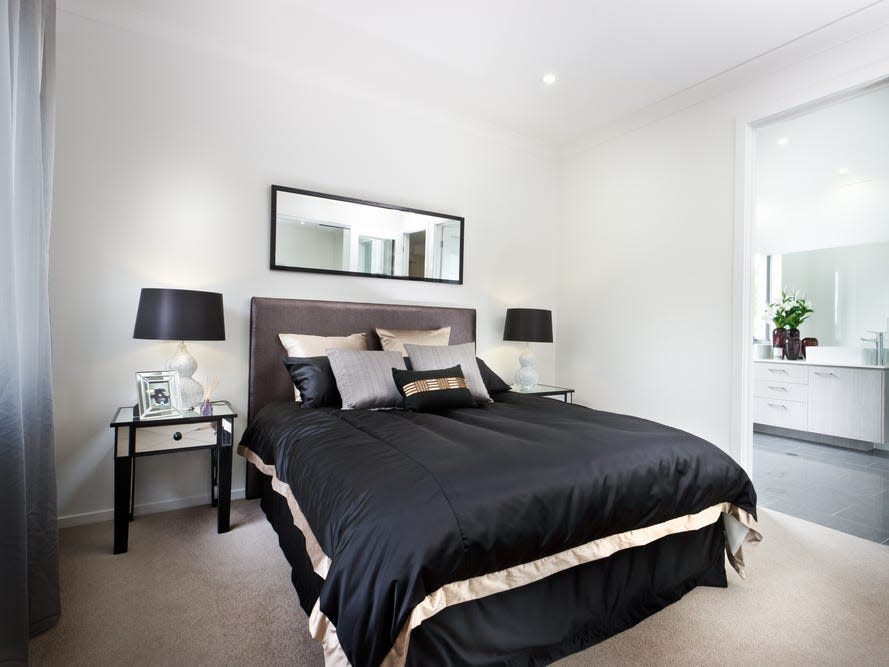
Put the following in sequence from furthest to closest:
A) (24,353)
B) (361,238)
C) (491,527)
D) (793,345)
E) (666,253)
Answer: (793,345) → (666,253) → (361,238) → (24,353) → (491,527)

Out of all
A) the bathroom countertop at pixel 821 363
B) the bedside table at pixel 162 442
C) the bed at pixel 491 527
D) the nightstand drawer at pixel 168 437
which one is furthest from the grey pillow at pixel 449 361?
the bathroom countertop at pixel 821 363

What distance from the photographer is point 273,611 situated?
1.81 meters

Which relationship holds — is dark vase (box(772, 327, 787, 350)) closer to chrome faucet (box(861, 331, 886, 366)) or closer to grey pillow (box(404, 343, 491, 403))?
chrome faucet (box(861, 331, 886, 366))

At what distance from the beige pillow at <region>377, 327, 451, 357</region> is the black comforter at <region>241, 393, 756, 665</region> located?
3.03ft

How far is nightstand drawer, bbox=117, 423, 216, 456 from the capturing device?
88.9 inches

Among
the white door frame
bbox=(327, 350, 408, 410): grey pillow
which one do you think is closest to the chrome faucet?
the white door frame

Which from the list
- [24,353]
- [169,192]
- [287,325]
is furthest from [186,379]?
[169,192]

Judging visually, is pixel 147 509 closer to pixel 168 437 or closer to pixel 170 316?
pixel 168 437

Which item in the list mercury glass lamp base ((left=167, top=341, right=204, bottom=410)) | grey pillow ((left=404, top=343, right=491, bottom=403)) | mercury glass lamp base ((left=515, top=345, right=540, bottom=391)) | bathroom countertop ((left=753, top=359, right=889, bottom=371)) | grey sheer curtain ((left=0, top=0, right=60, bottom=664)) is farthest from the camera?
bathroom countertop ((left=753, top=359, right=889, bottom=371))

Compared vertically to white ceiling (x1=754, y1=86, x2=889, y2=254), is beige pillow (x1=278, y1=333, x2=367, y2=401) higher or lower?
lower

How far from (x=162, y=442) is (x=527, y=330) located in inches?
106

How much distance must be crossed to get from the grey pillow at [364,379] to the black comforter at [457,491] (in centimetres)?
27

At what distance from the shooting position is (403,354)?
10.1ft

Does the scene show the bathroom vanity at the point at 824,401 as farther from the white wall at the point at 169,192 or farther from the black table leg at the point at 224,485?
the black table leg at the point at 224,485
